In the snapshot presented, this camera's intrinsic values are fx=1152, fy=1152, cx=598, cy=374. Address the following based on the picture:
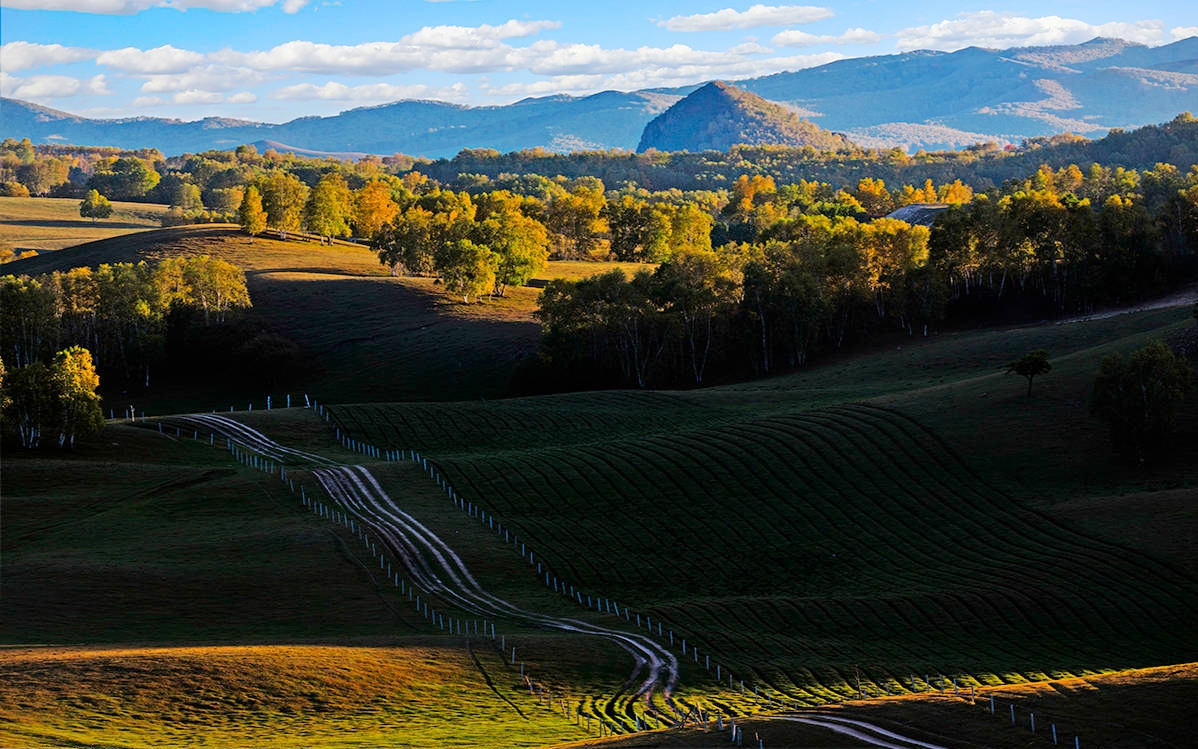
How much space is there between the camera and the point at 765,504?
7000 cm

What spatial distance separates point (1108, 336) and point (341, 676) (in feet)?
273

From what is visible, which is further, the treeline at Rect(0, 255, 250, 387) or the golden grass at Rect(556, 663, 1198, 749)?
the treeline at Rect(0, 255, 250, 387)

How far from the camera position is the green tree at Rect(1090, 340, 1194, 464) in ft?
231

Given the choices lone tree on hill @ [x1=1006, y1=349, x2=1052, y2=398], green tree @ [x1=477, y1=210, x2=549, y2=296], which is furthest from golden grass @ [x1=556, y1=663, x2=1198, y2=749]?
green tree @ [x1=477, y1=210, x2=549, y2=296]

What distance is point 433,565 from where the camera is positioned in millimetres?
63312

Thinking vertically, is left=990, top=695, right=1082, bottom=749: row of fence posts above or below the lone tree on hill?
below

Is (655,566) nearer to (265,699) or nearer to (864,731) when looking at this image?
(265,699)

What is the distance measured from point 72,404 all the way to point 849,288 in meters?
82.2

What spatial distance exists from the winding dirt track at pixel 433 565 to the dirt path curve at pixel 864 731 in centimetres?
795

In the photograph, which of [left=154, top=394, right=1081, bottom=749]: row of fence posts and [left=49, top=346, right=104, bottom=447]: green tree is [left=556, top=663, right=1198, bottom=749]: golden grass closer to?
[left=154, top=394, right=1081, bottom=749]: row of fence posts

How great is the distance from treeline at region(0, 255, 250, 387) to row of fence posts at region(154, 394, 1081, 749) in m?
39.1

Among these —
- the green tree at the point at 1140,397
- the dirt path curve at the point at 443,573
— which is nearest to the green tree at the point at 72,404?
the dirt path curve at the point at 443,573

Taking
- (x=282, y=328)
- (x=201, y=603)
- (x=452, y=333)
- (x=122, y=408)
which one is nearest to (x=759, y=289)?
(x=452, y=333)

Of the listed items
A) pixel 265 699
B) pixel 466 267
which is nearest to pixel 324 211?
pixel 466 267
